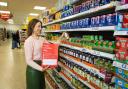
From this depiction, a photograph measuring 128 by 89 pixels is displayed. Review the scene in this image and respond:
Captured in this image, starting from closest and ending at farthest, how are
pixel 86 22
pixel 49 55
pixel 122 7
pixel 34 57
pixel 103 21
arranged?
pixel 122 7
pixel 103 21
pixel 86 22
pixel 49 55
pixel 34 57

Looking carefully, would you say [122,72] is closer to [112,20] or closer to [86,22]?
[112,20]

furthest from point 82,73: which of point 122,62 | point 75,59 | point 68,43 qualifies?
point 122,62

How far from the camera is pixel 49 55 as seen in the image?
3.18 m

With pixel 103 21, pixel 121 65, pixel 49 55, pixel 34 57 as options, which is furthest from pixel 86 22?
pixel 121 65

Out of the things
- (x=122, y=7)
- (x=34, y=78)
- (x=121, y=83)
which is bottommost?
(x=34, y=78)

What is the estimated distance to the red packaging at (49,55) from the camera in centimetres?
316

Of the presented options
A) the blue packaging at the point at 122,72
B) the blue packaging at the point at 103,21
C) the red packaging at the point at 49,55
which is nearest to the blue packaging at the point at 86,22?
the blue packaging at the point at 103,21

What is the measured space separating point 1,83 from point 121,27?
506 centimetres

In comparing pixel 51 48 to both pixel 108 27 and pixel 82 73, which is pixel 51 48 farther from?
pixel 108 27

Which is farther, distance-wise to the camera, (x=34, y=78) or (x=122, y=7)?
(x=34, y=78)

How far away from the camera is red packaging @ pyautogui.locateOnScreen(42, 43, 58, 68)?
10.4 feet

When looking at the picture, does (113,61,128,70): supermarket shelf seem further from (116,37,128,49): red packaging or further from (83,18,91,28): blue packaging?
(83,18,91,28): blue packaging

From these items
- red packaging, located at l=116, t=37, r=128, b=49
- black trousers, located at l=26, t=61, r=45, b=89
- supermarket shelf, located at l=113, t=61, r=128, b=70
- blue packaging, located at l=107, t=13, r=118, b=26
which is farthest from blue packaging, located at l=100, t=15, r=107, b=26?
black trousers, located at l=26, t=61, r=45, b=89

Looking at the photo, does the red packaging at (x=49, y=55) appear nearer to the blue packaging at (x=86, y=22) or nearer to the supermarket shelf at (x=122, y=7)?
the blue packaging at (x=86, y=22)
